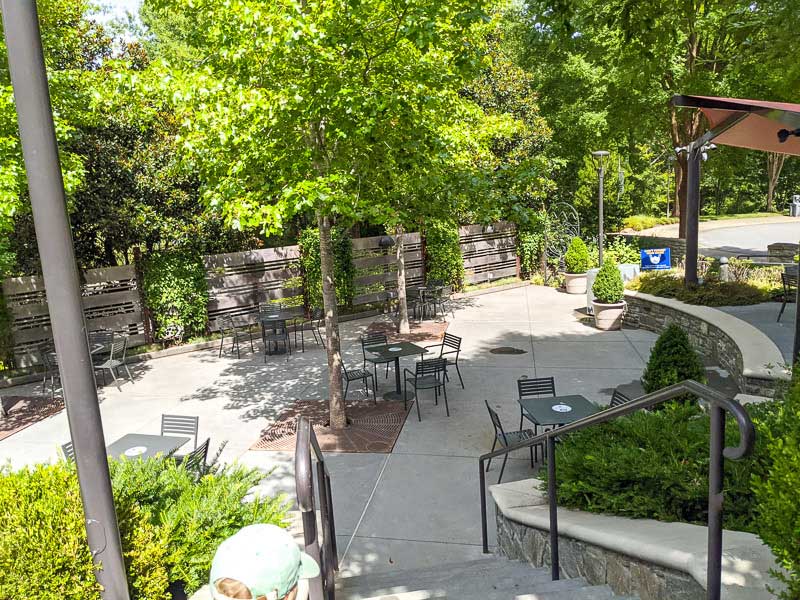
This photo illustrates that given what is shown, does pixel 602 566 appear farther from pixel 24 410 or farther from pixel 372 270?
pixel 372 270

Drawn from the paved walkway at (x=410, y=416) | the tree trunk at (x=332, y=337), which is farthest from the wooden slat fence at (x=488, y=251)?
the tree trunk at (x=332, y=337)

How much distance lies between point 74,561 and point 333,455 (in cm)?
482

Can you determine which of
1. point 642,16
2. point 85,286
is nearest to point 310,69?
point 642,16

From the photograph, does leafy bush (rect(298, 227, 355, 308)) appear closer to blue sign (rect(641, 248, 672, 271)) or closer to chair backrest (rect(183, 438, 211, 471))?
blue sign (rect(641, 248, 672, 271))

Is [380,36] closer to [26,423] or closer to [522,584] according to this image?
[522,584]

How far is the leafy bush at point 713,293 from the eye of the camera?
12539 mm

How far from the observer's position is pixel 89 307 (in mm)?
13727

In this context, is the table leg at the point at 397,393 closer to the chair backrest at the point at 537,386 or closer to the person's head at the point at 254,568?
the chair backrest at the point at 537,386

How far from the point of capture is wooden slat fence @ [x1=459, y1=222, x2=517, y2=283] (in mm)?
20234

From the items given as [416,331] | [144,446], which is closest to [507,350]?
[416,331]

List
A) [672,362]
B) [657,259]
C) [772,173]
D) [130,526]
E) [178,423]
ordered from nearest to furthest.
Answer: [130,526], [672,362], [178,423], [657,259], [772,173]

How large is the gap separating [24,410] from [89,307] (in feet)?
11.7

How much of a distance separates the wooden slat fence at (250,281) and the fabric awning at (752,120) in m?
9.93

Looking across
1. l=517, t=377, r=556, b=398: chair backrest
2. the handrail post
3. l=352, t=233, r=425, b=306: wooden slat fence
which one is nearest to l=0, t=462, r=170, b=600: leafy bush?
the handrail post
